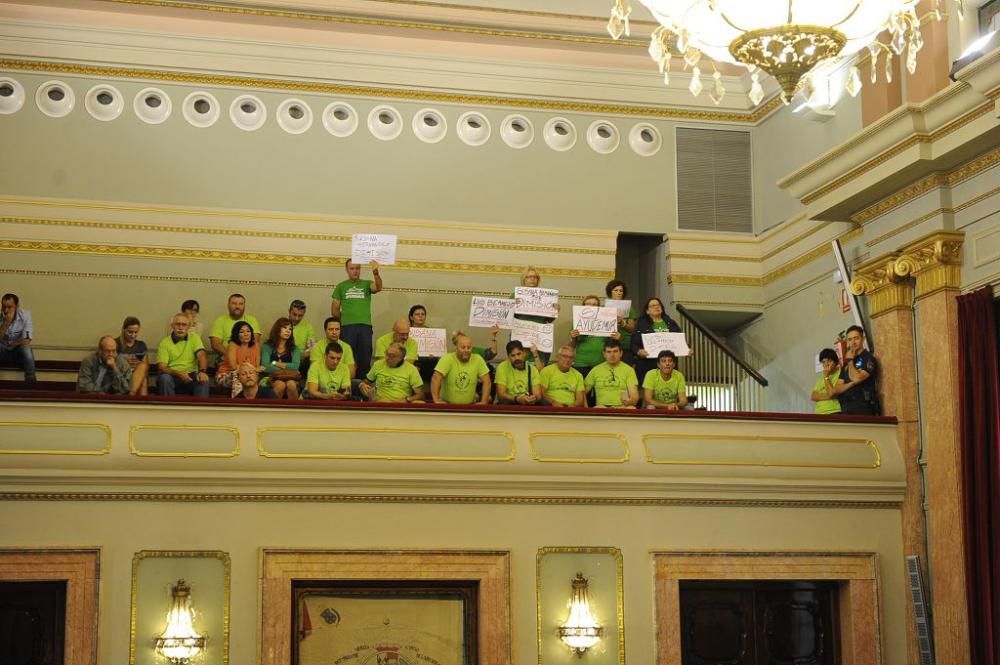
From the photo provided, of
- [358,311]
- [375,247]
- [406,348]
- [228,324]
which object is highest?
[375,247]

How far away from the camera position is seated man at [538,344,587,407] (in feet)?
45.2

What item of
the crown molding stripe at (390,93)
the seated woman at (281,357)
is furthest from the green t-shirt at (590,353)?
the crown molding stripe at (390,93)

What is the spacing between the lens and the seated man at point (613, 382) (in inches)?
545

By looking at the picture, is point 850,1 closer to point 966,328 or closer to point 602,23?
point 966,328

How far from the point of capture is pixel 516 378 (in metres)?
13.7

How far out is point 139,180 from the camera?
52.4 ft

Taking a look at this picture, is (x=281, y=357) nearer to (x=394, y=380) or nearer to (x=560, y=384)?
(x=394, y=380)

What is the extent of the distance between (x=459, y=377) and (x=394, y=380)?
584 millimetres

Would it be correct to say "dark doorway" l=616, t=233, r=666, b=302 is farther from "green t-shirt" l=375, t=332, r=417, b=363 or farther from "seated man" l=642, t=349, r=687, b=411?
"green t-shirt" l=375, t=332, r=417, b=363

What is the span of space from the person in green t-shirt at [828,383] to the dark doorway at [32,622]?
22.6 ft

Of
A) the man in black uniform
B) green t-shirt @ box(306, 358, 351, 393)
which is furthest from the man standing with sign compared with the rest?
the man in black uniform

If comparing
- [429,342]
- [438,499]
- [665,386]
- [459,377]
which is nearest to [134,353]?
[429,342]

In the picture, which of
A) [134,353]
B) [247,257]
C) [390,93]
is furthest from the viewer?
[390,93]

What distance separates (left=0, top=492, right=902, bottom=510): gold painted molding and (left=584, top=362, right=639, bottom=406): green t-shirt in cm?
124
